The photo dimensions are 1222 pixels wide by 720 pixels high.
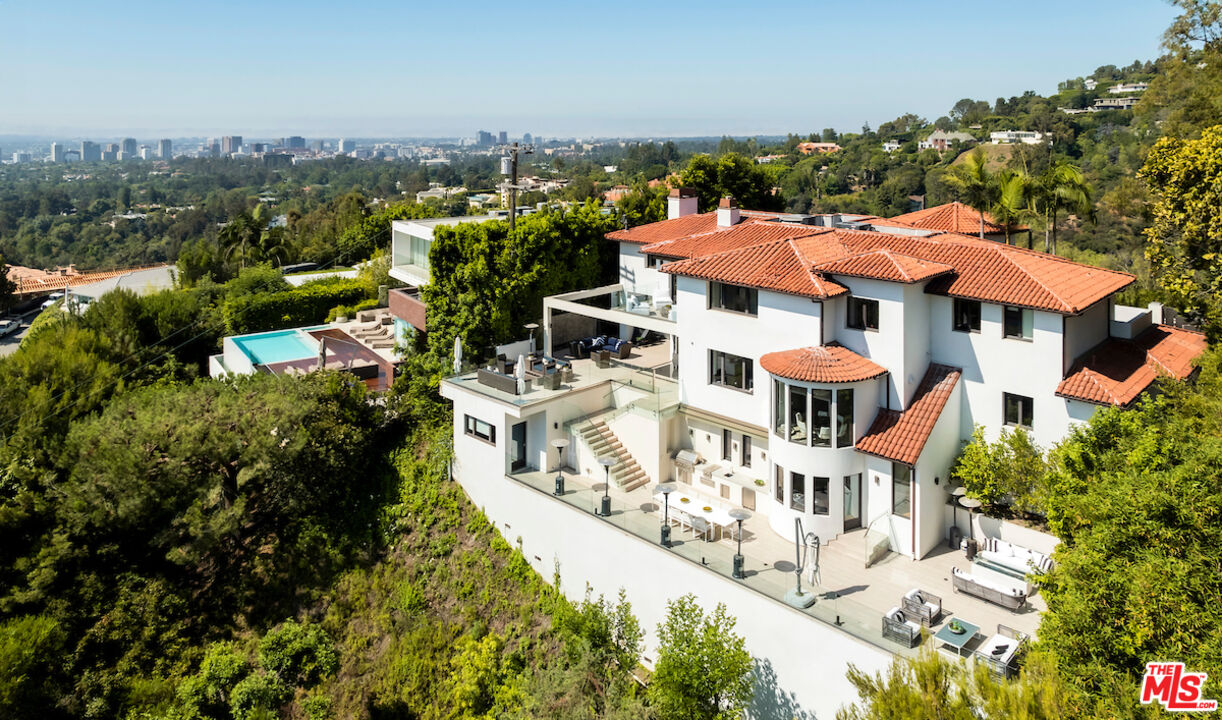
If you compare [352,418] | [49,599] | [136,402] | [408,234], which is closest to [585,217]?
[408,234]

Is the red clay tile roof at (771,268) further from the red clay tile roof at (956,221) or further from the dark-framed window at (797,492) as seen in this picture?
the red clay tile roof at (956,221)

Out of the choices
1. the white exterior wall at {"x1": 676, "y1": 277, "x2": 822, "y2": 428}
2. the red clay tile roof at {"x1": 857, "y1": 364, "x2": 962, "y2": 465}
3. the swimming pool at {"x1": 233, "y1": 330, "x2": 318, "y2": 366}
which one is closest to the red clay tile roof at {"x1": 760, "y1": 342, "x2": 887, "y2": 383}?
the white exterior wall at {"x1": 676, "y1": 277, "x2": 822, "y2": 428}

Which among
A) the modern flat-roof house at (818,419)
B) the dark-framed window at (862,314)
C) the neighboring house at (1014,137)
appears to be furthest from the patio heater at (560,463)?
the neighboring house at (1014,137)

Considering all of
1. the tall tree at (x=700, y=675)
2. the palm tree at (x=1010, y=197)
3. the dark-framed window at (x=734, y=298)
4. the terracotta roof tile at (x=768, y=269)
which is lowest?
the tall tree at (x=700, y=675)

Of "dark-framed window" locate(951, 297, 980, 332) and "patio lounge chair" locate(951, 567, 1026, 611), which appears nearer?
"patio lounge chair" locate(951, 567, 1026, 611)

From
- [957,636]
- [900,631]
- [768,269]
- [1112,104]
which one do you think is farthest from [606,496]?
[1112,104]

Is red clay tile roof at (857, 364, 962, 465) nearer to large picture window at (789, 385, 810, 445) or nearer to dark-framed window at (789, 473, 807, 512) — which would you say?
large picture window at (789, 385, 810, 445)

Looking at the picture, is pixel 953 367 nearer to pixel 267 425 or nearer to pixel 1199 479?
pixel 1199 479
